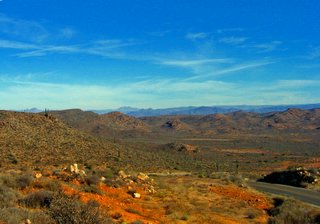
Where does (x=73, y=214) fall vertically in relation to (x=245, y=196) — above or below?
above

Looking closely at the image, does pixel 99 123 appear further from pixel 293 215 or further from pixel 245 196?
pixel 293 215

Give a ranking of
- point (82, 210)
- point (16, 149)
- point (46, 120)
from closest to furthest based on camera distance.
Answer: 1. point (82, 210)
2. point (16, 149)
3. point (46, 120)

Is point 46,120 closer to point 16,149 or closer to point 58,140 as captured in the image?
point 58,140

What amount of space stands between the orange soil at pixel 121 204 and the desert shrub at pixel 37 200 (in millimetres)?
2406

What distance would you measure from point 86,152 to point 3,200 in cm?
4099

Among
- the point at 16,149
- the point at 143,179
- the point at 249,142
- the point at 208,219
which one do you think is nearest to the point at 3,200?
the point at 208,219

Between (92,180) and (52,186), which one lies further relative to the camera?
(92,180)

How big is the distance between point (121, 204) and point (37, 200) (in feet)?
18.7

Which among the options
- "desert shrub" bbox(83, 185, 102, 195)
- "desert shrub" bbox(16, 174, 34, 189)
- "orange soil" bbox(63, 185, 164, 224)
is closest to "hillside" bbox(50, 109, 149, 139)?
"orange soil" bbox(63, 185, 164, 224)

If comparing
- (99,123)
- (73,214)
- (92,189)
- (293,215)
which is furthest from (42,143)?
(99,123)

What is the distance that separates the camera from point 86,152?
56.6 m

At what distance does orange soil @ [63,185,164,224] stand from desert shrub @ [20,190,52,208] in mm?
2406

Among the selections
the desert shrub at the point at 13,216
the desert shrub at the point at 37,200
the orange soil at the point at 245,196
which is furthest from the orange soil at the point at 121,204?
the orange soil at the point at 245,196

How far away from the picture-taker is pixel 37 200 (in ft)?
54.5
